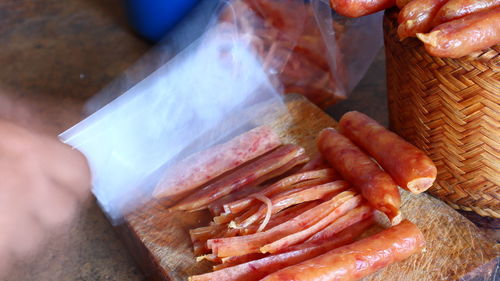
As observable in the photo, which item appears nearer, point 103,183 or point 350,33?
point 103,183

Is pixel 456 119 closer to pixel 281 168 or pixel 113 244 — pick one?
pixel 281 168

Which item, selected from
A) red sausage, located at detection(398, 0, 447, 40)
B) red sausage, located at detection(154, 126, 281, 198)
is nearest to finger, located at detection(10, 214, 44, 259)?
red sausage, located at detection(154, 126, 281, 198)

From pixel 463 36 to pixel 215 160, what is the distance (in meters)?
1.06

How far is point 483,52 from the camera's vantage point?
172cm

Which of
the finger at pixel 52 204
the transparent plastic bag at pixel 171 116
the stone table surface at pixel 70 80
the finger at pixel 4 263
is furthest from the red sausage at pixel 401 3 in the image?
the finger at pixel 4 263

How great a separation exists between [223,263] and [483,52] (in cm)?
108

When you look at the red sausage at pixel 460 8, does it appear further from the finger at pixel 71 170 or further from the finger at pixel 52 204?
the finger at pixel 52 204

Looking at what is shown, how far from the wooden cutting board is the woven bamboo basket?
144 millimetres

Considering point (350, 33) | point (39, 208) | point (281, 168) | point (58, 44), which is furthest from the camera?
point (58, 44)

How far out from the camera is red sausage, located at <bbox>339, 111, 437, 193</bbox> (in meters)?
1.80

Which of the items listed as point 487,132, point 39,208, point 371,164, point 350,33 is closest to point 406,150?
point 371,164

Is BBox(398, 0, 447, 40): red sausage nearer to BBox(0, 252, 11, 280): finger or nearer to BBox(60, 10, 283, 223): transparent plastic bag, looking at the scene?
BBox(60, 10, 283, 223): transparent plastic bag

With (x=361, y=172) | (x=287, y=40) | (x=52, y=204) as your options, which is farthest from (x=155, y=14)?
(x=361, y=172)

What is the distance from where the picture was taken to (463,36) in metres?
1.67
